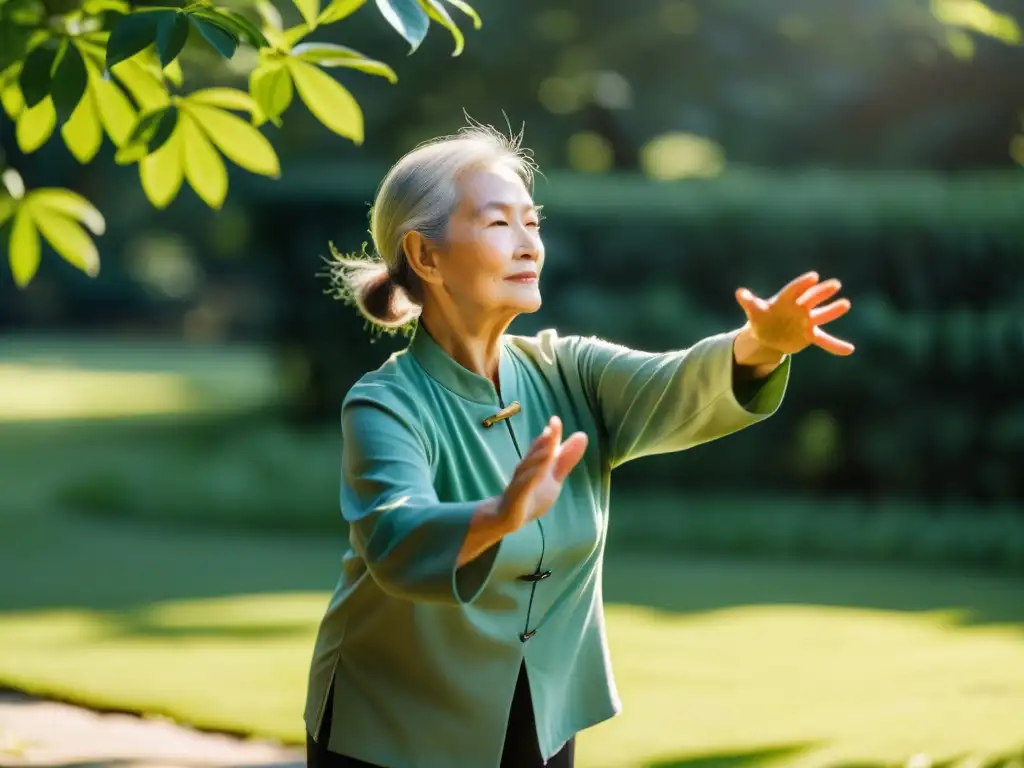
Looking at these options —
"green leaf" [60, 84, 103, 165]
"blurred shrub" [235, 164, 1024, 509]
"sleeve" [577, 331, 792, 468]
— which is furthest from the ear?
"blurred shrub" [235, 164, 1024, 509]

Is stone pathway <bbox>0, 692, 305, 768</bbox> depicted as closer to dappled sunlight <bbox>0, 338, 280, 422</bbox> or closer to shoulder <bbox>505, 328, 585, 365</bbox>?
shoulder <bbox>505, 328, 585, 365</bbox>

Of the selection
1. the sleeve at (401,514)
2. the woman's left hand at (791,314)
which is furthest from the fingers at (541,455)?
the woman's left hand at (791,314)

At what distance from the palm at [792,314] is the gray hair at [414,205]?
0.54 m

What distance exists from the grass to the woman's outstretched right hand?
2756 millimetres

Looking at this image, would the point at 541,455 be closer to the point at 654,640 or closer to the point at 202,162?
the point at 202,162

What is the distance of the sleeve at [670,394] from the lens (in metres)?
2.54

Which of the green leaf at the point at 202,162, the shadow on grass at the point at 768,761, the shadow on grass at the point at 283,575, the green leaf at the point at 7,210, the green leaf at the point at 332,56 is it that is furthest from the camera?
the shadow on grass at the point at 283,575

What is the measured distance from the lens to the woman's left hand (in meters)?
2.42

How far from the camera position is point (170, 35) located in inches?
102

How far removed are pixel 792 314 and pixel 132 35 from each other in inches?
50.3

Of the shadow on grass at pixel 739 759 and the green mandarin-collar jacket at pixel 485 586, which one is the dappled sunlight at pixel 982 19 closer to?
the green mandarin-collar jacket at pixel 485 586

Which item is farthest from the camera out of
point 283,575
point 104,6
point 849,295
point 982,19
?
point 849,295

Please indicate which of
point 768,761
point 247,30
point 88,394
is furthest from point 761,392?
point 88,394

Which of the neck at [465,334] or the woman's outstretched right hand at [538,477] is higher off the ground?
the neck at [465,334]
